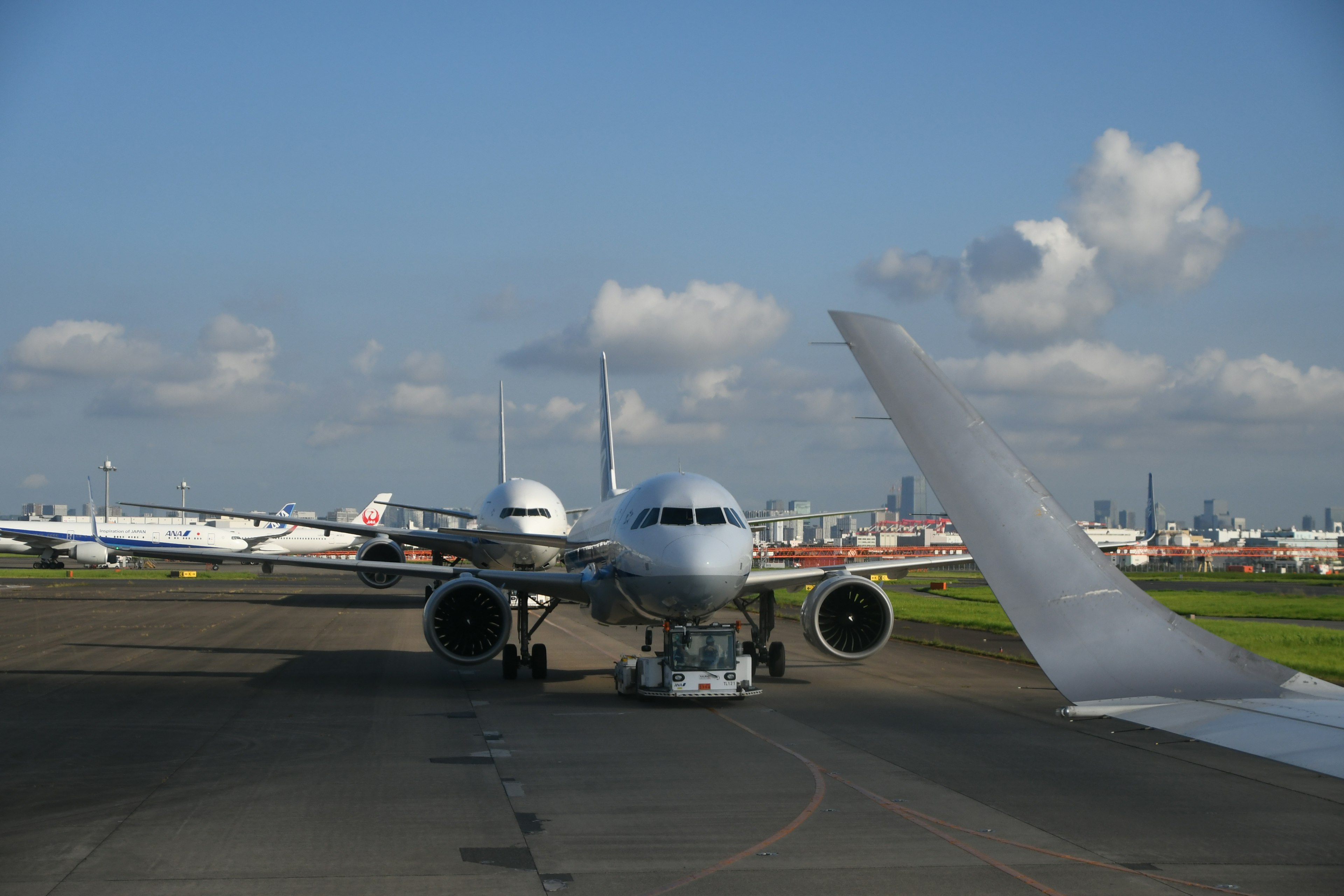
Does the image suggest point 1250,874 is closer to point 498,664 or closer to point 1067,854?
point 1067,854

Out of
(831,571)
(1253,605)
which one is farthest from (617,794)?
(1253,605)

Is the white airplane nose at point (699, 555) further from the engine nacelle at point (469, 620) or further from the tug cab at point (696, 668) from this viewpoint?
the engine nacelle at point (469, 620)

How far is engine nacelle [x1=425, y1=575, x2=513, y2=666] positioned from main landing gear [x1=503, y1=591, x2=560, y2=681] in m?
0.80

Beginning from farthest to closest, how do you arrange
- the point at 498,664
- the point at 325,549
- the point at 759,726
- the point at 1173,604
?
the point at 325,549
the point at 1173,604
the point at 498,664
the point at 759,726

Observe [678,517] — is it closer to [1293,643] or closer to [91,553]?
[1293,643]

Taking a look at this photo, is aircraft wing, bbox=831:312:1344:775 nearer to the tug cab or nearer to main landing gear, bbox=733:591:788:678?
the tug cab

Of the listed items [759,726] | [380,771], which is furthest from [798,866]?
[759,726]

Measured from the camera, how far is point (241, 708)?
18.0 m

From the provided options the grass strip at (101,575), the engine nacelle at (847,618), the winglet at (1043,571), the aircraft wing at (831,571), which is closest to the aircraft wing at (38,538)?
the grass strip at (101,575)

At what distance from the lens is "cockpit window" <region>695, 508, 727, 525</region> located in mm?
19859

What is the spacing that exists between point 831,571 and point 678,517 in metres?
5.34

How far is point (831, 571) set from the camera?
23.9m

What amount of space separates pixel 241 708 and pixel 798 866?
40.1ft

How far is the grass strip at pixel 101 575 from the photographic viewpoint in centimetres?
7894
